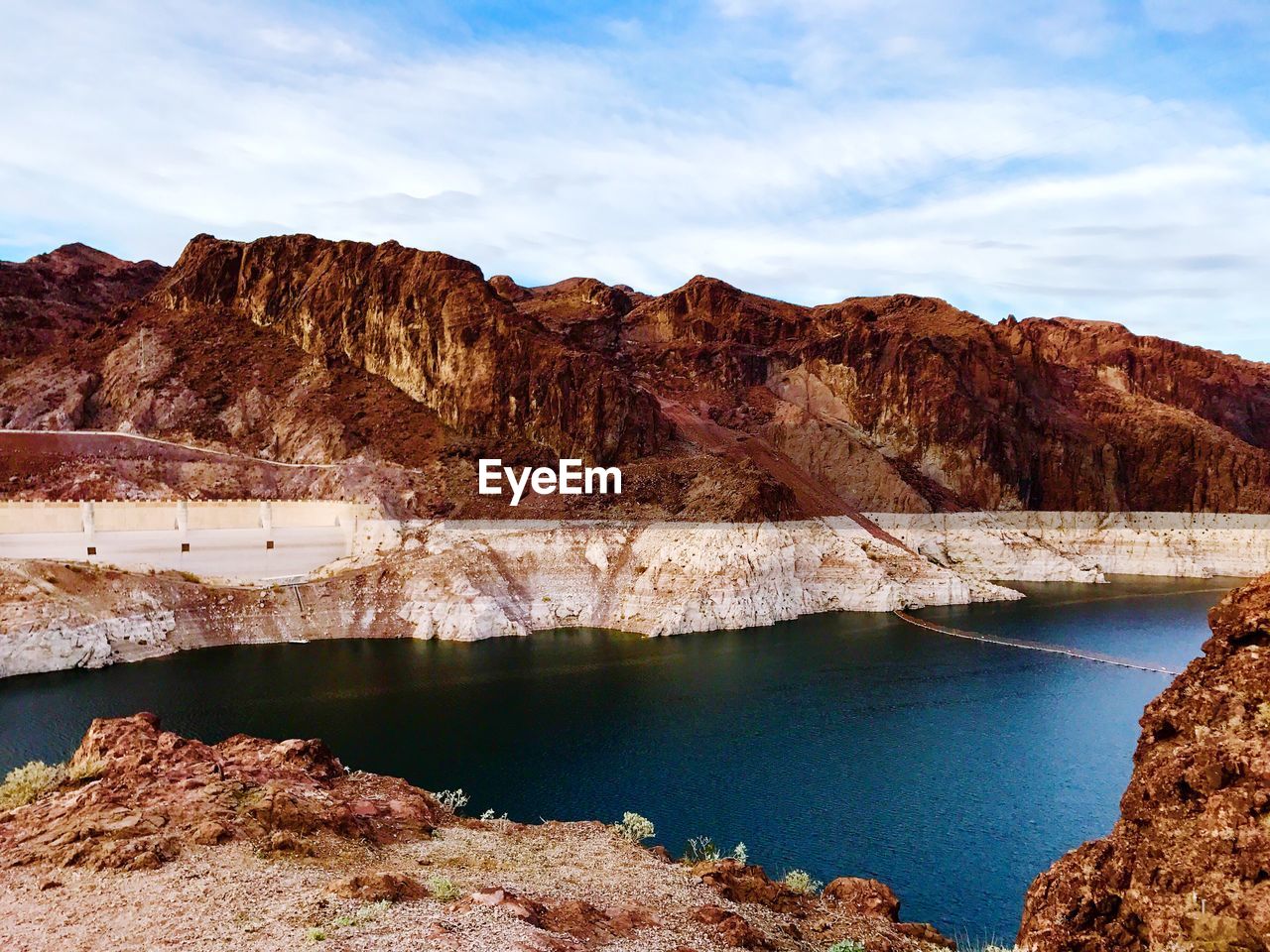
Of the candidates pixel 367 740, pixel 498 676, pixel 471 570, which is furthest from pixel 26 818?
pixel 471 570

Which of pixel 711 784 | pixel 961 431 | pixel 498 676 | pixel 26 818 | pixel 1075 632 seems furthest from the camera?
pixel 961 431

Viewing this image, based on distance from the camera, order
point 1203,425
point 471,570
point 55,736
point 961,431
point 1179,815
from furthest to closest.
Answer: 1. point 1203,425
2. point 961,431
3. point 471,570
4. point 55,736
5. point 1179,815

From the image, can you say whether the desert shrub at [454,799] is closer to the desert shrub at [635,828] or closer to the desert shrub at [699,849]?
the desert shrub at [635,828]

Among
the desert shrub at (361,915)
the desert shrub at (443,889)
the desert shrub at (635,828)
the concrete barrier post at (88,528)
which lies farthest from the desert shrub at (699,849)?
the concrete barrier post at (88,528)

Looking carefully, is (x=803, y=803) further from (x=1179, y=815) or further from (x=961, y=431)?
(x=961, y=431)

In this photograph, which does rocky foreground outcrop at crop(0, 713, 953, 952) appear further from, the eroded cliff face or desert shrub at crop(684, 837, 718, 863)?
the eroded cliff face

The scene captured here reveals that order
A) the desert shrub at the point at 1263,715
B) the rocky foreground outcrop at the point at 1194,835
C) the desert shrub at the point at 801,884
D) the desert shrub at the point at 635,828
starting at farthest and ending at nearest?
the desert shrub at the point at 635,828 < the desert shrub at the point at 801,884 < the desert shrub at the point at 1263,715 < the rocky foreground outcrop at the point at 1194,835
